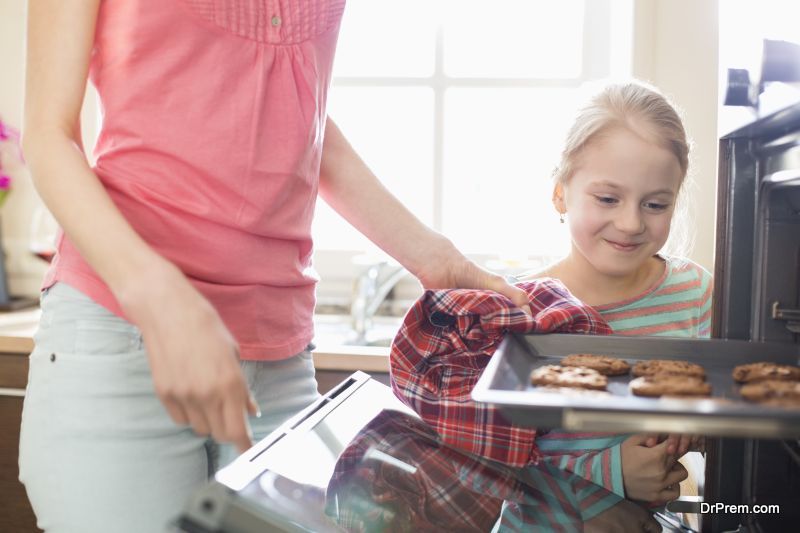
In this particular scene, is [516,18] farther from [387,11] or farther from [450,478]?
[450,478]

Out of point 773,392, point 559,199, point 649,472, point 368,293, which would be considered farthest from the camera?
point 368,293

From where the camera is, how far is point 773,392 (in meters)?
0.61

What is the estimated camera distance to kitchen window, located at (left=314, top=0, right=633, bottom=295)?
2.34 metres

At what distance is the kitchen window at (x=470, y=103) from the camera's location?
7.67 feet

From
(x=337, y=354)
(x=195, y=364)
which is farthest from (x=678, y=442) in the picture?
(x=337, y=354)

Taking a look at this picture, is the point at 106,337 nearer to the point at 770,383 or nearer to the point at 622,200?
the point at 770,383

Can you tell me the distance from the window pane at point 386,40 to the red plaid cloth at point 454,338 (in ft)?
5.33

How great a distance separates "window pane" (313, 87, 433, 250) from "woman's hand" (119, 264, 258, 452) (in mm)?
1775

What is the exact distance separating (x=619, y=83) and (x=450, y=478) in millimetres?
906

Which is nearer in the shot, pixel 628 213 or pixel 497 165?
pixel 628 213

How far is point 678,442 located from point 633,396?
263 millimetres

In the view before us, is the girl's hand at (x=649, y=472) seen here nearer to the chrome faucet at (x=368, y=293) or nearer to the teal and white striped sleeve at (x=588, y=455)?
the teal and white striped sleeve at (x=588, y=455)

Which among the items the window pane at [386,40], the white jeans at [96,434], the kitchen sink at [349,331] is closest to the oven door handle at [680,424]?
the white jeans at [96,434]

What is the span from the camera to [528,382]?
0.75 m
